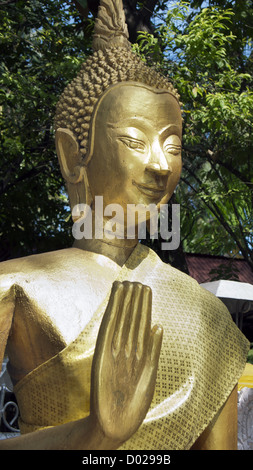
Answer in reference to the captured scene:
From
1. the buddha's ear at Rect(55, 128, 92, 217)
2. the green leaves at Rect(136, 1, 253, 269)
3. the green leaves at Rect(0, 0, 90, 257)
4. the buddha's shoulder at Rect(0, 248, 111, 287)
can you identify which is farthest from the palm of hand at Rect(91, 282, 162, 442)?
the green leaves at Rect(0, 0, 90, 257)

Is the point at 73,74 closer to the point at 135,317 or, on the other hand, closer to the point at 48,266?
the point at 48,266

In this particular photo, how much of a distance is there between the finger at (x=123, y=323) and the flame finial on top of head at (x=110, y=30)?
4.49ft

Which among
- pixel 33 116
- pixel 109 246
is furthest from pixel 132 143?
pixel 33 116

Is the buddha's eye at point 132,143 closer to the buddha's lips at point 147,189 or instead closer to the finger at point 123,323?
the buddha's lips at point 147,189

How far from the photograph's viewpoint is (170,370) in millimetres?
2455

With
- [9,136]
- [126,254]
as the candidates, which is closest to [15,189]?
[9,136]

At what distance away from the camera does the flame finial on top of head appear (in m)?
2.95

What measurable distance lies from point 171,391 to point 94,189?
34.1 inches

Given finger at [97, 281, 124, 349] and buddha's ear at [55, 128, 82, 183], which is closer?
finger at [97, 281, 124, 349]

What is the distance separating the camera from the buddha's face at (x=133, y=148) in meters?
2.60

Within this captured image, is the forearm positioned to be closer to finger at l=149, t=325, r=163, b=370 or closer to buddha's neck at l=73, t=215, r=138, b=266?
finger at l=149, t=325, r=163, b=370

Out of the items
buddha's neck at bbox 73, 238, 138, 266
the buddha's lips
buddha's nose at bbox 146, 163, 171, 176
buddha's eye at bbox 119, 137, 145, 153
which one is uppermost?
buddha's eye at bbox 119, 137, 145, 153

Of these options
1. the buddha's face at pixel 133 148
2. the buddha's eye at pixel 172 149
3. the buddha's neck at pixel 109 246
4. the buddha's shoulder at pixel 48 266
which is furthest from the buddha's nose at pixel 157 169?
the buddha's shoulder at pixel 48 266

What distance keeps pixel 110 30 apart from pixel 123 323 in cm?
153
